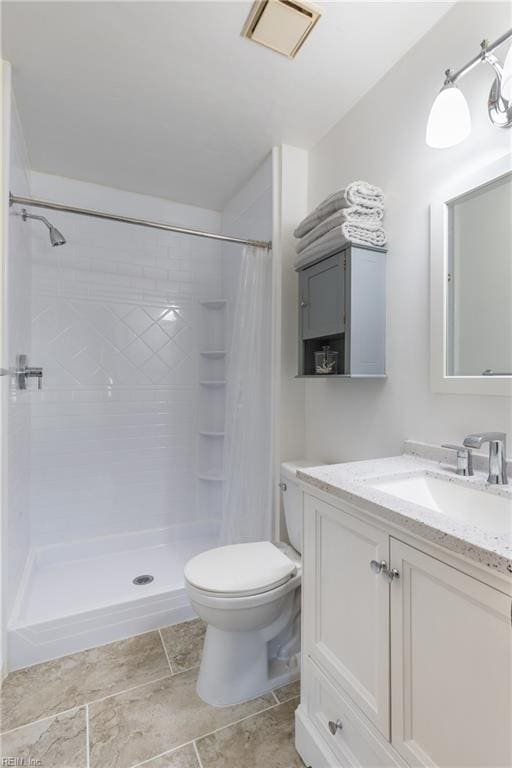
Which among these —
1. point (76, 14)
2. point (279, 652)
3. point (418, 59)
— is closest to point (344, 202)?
point (418, 59)

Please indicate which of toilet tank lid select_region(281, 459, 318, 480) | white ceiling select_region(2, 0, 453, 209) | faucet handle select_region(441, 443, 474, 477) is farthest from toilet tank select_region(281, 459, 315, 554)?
white ceiling select_region(2, 0, 453, 209)

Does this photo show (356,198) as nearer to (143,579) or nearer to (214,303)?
(214,303)

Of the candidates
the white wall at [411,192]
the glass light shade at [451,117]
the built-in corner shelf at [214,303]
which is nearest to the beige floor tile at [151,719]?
the white wall at [411,192]

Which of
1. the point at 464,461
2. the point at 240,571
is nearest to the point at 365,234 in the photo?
the point at 464,461

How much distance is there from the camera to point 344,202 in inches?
56.9

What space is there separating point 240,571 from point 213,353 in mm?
1568

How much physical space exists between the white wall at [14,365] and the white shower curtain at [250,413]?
98 cm

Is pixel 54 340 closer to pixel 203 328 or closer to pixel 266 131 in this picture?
pixel 203 328

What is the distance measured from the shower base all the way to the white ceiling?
7.48 ft

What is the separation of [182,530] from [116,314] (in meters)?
1.57

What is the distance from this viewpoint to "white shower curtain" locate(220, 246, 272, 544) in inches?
75.2

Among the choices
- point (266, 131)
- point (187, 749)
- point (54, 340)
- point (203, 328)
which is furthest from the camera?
point (203, 328)

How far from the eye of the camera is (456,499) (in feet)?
3.42

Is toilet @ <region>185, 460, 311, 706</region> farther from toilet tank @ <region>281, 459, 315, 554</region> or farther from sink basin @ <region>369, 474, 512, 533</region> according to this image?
sink basin @ <region>369, 474, 512, 533</region>
